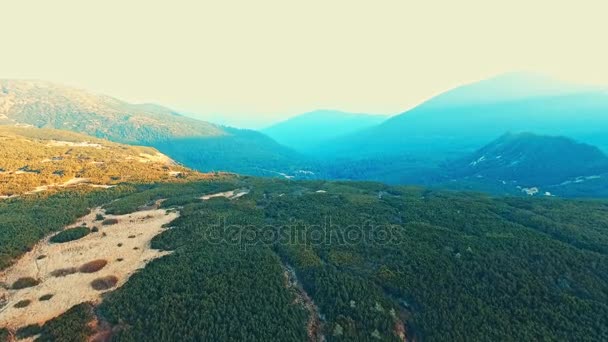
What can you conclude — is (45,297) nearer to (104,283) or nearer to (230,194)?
(104,283)

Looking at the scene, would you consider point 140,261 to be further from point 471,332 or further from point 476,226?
point 476,226

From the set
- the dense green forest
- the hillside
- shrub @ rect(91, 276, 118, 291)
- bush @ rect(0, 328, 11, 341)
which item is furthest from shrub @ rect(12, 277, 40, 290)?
the hillside

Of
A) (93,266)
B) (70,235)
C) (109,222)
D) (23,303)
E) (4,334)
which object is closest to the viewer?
(4,334)

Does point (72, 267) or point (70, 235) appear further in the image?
point (70, 235)

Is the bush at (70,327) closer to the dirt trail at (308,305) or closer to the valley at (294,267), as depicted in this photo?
the valley at (294,267)

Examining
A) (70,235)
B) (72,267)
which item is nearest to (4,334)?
(72,267)

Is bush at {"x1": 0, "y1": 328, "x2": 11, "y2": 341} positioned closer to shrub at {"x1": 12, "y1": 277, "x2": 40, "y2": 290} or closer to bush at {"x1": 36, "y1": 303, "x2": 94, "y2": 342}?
bush at {"x1": 36, "y1": 303, "x2": 94, "y2": 342}

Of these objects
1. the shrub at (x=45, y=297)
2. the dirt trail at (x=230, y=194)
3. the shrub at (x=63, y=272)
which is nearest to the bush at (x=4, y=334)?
the shrub at (x=45, y=297)
